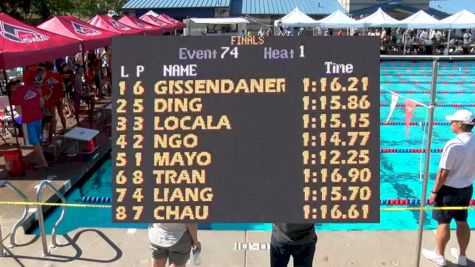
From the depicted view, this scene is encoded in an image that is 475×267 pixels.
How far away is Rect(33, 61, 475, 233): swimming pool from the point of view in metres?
7.20

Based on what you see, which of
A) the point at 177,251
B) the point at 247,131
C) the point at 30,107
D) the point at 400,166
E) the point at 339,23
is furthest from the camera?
the point at 339,23

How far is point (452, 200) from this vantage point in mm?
4559

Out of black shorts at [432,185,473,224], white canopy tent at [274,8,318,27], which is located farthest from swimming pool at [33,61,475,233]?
white canopy tent at [274,8,318,27]

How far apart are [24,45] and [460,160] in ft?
22.0

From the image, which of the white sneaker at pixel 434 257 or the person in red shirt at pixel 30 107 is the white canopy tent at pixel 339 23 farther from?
the white sneaker at pixel 434 257

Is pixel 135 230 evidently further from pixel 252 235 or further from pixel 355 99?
pixel 355 99

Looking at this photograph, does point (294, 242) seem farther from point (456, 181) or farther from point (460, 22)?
point (460, 22)

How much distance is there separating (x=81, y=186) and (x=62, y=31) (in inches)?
171

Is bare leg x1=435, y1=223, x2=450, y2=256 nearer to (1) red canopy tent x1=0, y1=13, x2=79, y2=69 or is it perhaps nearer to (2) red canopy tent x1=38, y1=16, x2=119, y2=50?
(1) red canopy tent x1=0, y1=13, x2=79, y2=69

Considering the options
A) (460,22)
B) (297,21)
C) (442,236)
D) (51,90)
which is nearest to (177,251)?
(442,236)

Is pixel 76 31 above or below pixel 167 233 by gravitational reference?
above

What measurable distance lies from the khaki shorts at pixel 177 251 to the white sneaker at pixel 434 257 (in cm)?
267

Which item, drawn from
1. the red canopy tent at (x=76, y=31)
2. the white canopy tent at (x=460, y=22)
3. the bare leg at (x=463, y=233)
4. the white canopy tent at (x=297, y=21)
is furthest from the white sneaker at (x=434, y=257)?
the white canopy tent at (x=460, y=22)

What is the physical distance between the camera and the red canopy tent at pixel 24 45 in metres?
7.18
